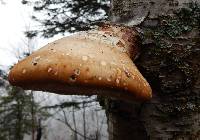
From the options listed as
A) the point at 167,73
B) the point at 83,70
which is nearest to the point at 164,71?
the point at 167,73

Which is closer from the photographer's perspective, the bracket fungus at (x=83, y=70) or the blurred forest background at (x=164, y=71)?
the bracket fungus at (x=83, y=70)

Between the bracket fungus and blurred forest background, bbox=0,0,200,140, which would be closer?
the bracket fungus

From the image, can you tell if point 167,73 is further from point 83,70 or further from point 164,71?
point 83,70

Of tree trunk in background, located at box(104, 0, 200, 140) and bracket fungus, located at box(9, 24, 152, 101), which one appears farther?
tree trunk in background, located at box(104, 0, 200, 140)

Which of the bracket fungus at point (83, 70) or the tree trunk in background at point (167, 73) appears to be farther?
the tree trunk in background at point (167, 73)

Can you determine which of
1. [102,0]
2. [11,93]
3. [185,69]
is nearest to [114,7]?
[185,69]
